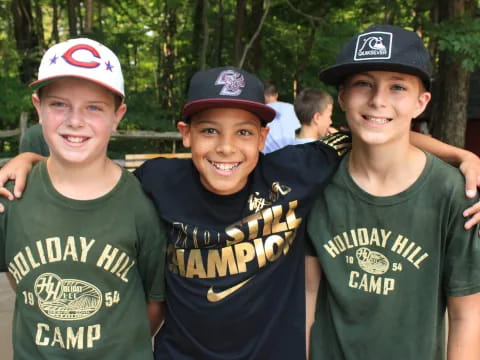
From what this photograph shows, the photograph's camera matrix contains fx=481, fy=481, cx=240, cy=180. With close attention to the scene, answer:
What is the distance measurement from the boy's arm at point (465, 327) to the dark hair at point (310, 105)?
12.2 feet

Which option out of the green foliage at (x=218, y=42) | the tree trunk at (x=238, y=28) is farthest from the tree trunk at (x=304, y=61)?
the tree trunk at (x=238, y=28)

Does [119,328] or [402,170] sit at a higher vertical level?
[402,170]

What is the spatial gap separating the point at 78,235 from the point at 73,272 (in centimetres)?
14

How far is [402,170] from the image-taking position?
6.33 feet

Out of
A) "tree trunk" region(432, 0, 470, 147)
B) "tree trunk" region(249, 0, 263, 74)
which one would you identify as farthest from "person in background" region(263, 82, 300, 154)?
"tree trunk" region(249, 0, 263, 74)

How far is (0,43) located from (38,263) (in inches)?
422

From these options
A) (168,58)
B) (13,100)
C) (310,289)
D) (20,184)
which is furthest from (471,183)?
(168,58)

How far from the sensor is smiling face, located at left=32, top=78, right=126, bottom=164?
1874 millimetres

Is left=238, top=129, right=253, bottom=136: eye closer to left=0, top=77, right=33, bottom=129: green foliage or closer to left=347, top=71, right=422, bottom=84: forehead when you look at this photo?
left=347, top=71, right=422, bottom=84: forehead

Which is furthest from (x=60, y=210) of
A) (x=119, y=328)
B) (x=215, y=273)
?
(x=215, y=273)

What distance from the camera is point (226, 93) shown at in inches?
74.8

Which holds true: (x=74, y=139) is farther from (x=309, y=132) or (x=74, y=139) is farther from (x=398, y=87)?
(x=309, y=132)

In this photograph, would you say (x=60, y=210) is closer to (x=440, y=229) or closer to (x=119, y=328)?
(x=119, y=328)

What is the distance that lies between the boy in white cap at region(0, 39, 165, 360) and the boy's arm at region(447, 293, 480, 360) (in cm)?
122
